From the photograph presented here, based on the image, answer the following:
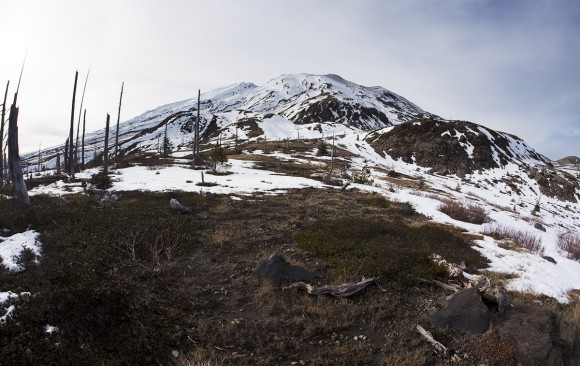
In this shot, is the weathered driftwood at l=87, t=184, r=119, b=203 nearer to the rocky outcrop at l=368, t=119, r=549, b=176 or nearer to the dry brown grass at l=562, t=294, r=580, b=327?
the dry brown grass at l=562, t=294, r=580, b=327

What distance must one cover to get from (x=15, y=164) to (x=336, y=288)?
19.5 metres

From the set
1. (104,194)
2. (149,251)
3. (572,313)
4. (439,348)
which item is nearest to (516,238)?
(572,313)

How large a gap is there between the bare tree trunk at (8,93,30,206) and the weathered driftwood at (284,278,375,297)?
1672 cm

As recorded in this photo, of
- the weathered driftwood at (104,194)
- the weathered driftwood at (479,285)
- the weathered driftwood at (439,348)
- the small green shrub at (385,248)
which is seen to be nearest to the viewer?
the weathered driftwood at (439,348)

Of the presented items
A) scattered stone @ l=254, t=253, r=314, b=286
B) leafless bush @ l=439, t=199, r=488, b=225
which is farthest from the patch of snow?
leafless bush @ l=439, t=199, r=488, b=225

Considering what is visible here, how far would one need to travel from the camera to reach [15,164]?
19.2 meters

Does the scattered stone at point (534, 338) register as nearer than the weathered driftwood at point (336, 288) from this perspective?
Yes

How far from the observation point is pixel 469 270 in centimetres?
1176

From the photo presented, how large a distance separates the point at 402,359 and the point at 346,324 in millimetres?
1497

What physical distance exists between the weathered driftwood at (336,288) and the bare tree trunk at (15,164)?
16.7 m

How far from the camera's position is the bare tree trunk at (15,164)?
60.5 feet

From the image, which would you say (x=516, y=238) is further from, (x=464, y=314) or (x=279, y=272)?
(x=279, y=272)

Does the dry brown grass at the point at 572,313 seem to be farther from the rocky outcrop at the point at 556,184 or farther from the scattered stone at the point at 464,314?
the rocky outcrop at the point at 556,184

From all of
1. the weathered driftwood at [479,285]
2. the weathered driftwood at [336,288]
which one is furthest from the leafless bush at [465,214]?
the weathered driftwood at [336,288]
